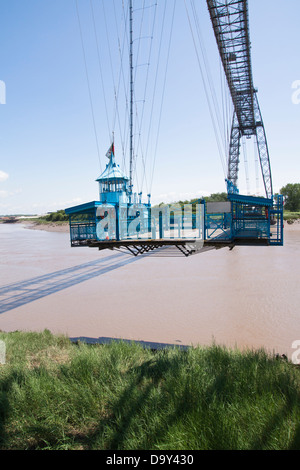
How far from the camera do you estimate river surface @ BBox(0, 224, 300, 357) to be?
12203 mm

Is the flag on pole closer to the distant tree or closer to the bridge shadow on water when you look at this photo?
the bridge shadow on water

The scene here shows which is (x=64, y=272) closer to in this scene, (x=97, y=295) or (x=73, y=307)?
(x=97, y=295)

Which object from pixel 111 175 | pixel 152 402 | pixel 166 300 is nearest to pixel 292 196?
pixel 111 175

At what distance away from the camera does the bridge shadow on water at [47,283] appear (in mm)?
17875

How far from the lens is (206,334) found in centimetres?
1203

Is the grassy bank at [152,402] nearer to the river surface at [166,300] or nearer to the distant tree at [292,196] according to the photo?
the river surface at [166,300]

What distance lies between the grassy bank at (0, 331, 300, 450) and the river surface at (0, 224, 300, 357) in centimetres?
403

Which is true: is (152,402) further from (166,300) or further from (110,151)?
(110,151)

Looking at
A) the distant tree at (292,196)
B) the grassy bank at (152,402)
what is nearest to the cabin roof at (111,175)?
the grassy bank at (152,402)

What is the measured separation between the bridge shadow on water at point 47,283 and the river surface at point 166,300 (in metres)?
0.07

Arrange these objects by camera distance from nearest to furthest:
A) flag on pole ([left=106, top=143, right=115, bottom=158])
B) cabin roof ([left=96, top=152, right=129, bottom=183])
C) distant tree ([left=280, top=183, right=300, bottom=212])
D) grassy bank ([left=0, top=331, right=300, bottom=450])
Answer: grassy bank ([left=0, top=331, right=300, bottom=450]) → flag on pole ([left=106, top=143, right=115, bottom=158]) → cabin roof ([left=96, top=152, right=129, bottom=183]) → distant tree ([left=280, top=183, right=300, bottom=212])

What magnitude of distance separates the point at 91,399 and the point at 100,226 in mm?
7601

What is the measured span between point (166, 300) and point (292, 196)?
283 ft

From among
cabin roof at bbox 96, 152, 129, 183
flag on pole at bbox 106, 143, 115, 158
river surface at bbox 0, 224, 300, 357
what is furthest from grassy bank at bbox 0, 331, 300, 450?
flag on pole at bbox 106, 143, 115, 158
